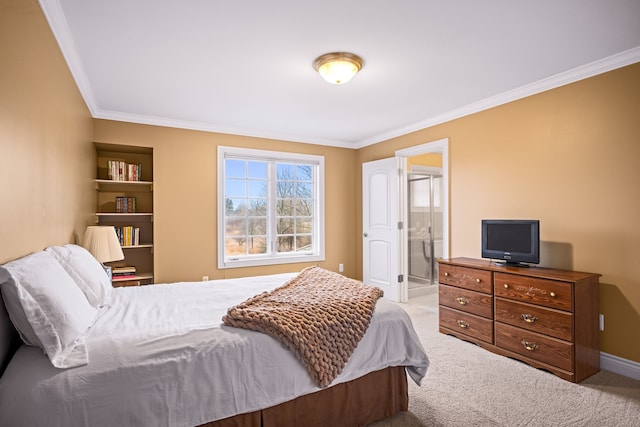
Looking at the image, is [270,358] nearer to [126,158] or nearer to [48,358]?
[48,358]

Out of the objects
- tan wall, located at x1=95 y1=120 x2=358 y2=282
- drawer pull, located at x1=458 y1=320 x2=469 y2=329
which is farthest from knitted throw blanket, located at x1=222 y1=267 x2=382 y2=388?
tan wall, located at x1=95 y1=120 x2=358 y2=282

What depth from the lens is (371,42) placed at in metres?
2.46

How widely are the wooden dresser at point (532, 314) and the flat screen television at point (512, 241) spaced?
103 millimetres

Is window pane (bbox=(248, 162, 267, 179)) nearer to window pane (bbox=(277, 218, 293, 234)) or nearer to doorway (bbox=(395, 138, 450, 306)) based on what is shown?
window pane (bbox=(277, 218, 293, 234))

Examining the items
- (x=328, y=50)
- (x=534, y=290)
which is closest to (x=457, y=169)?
(x=534, y=290)

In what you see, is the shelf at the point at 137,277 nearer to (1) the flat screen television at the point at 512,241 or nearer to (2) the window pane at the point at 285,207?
(2) the window pane at the point at 285,207

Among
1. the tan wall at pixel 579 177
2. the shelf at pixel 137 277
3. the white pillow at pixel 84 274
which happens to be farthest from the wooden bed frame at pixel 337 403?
the shelf at pixel 137 277

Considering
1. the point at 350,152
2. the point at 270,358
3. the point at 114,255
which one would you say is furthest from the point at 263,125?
the point at 270,358

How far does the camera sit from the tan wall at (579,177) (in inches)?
105

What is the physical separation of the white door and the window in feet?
2.35

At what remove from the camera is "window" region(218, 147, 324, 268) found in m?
4.84

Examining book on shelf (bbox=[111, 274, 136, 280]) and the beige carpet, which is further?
book on shelf (bbox=[111, 274, 136, 280])

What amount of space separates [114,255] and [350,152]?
387 cm

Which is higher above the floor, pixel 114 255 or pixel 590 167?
pixel 590 167
